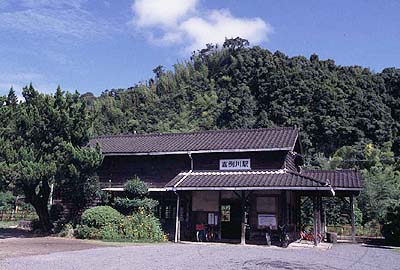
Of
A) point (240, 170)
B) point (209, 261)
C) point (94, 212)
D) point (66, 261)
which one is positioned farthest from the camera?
point (240, 170)

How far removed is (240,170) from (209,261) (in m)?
8.31

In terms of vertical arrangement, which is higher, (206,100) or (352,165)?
(206,100)

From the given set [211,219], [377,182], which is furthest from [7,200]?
[377,182]

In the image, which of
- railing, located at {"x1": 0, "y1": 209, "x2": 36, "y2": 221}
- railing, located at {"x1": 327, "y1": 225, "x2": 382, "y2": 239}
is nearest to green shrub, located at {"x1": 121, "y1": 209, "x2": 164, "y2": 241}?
railing, located at {"x1": 327, "y1": 225, "x2": 382, "y2": 239}

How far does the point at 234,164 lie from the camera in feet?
65.0

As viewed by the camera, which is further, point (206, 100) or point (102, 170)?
point (206, 100)

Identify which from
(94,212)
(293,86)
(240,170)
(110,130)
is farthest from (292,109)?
(94,212)

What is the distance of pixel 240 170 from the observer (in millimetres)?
19578

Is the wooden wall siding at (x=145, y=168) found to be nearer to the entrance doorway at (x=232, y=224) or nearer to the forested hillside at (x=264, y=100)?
the entrance doorway at (x=232, y=224)

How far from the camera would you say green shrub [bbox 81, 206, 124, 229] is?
1814 centimetres

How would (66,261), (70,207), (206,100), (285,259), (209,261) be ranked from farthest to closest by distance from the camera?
(206,100) < (70,207) < (285,259) < (209,261) < (66,261)

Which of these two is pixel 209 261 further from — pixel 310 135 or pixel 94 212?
pixel 310 135

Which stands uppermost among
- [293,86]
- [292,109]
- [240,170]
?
[293,86]

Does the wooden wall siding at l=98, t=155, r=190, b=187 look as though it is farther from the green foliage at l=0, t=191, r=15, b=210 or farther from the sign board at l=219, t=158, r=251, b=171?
the green foliage at l=0, t=191, r=15, b=210
